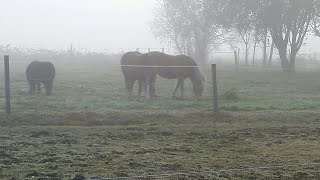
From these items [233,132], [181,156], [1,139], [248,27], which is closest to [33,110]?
[1,139]

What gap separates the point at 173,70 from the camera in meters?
17.2

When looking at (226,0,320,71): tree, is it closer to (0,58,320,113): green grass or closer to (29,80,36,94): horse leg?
(0,58,320,113): green grass

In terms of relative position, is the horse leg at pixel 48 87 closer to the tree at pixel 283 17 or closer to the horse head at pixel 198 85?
the horse head at pixel 198 85

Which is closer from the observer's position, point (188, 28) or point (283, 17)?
point (283, 17)

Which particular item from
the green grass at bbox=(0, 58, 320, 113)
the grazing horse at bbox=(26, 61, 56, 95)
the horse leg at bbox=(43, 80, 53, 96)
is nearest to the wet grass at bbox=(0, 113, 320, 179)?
the green grass at bbox=(0, 58, 320, 113)

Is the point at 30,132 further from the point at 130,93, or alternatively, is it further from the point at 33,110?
the point at 130,93

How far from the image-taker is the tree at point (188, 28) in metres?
40.4

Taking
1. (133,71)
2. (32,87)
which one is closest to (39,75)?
(32,87)

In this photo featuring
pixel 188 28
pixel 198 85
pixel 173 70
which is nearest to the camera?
pixel 198 85

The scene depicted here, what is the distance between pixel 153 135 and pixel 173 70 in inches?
293

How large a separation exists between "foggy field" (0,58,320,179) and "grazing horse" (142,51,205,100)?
55cm

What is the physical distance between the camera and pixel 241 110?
13836 mm

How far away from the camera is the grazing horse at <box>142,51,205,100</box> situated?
16587 millimetres

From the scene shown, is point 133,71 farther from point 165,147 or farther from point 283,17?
point 283,17
